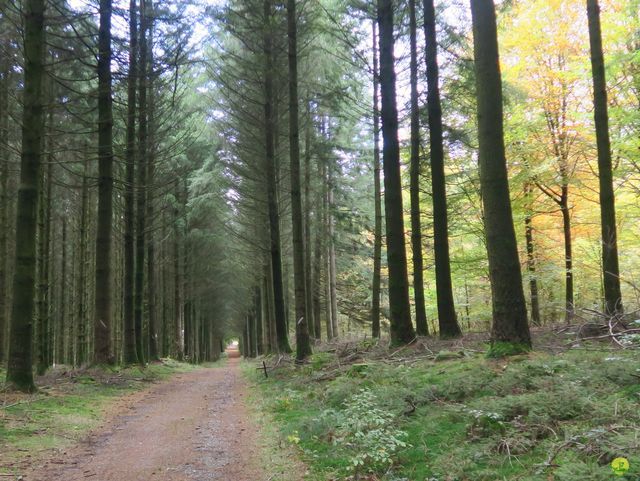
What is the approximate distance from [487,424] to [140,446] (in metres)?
4.21

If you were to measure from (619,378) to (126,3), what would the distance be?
15919 millimetres

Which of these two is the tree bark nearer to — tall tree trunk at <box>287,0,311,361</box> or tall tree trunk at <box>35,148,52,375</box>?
tall tree trunk at <box>35,148,52,375</box>

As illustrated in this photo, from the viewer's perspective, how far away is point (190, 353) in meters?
34.5

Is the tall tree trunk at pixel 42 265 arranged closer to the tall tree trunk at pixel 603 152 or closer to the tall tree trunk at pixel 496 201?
the tall tree trunk at pixel 496 201

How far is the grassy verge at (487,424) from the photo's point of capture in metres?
3.46

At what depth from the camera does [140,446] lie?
19.7 feet

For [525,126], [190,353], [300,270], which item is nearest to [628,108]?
[525,126]

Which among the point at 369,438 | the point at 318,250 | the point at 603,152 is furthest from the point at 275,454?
the point at 318,250

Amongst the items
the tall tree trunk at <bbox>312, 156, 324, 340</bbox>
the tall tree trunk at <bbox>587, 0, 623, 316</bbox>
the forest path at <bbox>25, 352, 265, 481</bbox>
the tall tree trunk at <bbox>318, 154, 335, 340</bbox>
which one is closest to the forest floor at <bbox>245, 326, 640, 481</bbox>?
the forest path at <bbox>25, 352, 265, 481</bbox>

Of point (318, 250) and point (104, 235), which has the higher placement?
point (318, 250)

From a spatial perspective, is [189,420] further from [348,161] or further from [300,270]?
[348,161]

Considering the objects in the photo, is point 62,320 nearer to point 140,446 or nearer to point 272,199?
point 272,199

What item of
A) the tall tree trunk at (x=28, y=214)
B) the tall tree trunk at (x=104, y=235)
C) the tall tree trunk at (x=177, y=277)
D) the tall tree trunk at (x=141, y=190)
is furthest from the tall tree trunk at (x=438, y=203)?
the tall tree trunk at (x=177, y=277)

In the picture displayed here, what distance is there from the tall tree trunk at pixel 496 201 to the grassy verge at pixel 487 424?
0.55 meters
